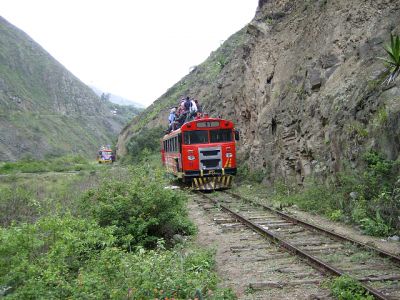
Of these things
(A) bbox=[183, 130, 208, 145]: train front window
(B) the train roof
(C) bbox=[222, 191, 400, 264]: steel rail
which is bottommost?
(C) bbox=[222, 191, 400, 264]: steel rail

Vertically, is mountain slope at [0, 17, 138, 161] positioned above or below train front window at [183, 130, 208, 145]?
above

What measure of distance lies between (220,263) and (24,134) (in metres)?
69.6

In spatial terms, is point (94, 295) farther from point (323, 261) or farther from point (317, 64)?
point (317, 64)

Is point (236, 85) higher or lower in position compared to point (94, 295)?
higher

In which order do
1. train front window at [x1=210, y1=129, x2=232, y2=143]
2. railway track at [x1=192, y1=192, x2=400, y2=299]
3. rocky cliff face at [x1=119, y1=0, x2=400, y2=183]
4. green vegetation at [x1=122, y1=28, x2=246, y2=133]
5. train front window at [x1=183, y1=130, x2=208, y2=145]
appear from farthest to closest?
green vegetation at [x1=122, y1=28, x2=246, y2=133] < train front window at [x1=210, y1=129, x2=232, y2=143] < train front window at [x1=183, y1=130, x2=208, y2=145] < rocky cliff face at [x1=119, y1=0, x2=400, y2=183] < railway track at [x1=192, y1=192, x2=400, y2=299]

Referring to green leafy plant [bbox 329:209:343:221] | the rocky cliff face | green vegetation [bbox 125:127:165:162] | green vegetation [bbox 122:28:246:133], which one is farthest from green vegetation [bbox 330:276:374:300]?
green vegetation [bbox 125:127:165:162]

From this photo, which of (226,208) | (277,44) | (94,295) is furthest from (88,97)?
(94,295)

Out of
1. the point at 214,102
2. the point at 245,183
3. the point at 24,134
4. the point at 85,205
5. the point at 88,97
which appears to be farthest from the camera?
the point at 88,97

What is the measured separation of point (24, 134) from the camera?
232 ft

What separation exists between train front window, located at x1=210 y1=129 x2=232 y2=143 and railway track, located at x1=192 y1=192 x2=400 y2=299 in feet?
24.2

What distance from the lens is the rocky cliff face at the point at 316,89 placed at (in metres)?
12.2

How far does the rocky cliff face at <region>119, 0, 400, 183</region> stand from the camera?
12.2m

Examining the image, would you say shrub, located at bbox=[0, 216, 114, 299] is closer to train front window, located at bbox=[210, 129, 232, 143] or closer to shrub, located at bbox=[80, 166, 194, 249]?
shrub, located at bbox=[80, 166, 194, 249]

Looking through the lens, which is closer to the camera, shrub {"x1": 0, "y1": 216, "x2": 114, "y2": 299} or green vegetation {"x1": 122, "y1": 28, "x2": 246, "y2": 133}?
shrub {"x1": 0, "y1": 216, "x2": 114, "y2": 299}
